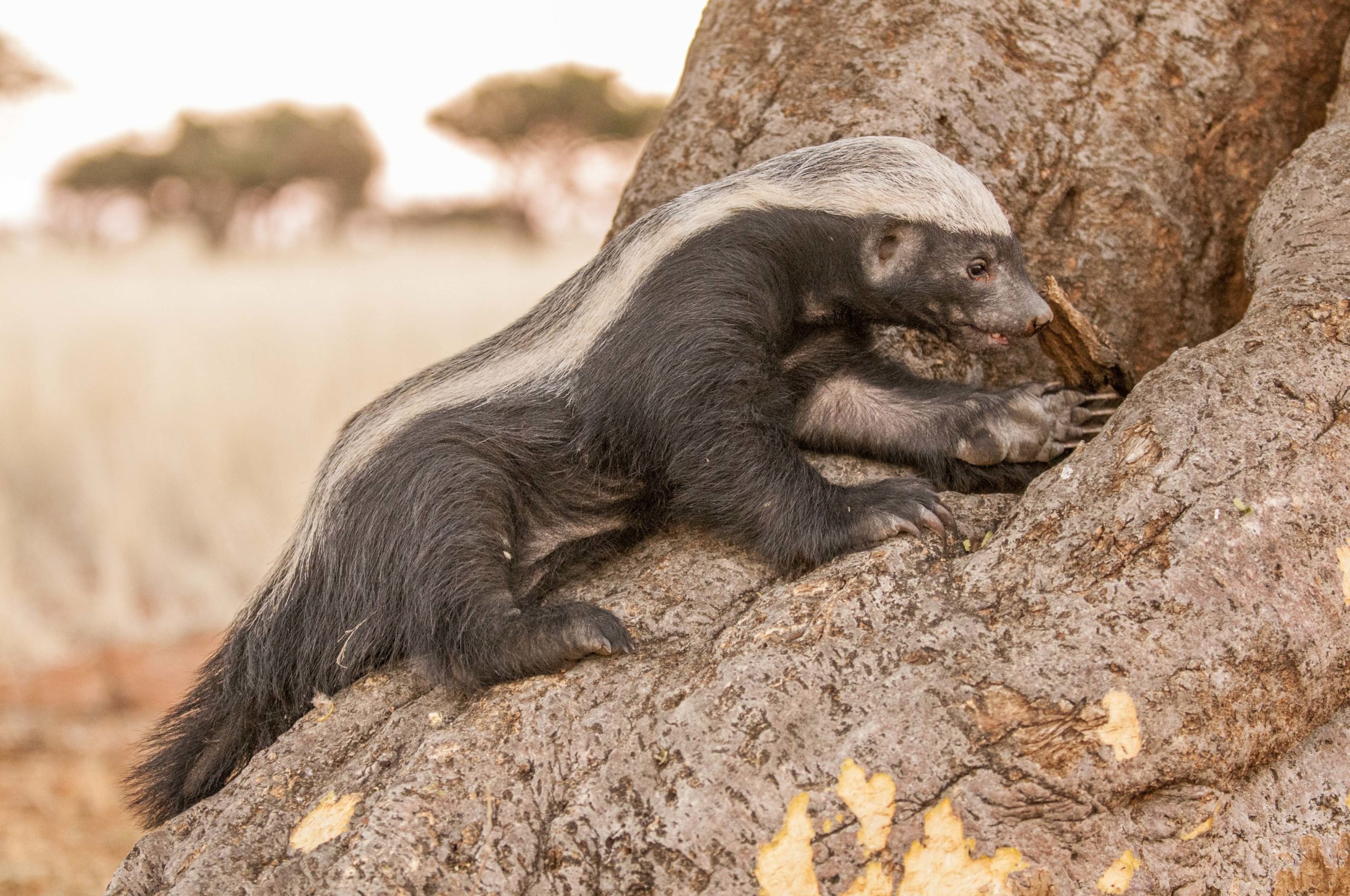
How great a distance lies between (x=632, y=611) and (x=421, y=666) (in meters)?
0.58

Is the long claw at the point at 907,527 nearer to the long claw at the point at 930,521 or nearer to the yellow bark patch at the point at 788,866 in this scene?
the long claw at the point at 930,521

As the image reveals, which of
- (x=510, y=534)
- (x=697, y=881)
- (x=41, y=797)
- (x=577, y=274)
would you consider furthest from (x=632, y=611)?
(x=41, y=797)

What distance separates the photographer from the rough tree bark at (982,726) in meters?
2.43

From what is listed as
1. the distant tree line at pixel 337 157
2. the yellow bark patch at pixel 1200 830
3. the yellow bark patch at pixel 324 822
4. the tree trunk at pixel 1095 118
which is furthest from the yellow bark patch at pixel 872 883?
the distant tree line at pixel 337 157

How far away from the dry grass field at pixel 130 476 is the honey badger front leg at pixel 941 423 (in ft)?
14.4

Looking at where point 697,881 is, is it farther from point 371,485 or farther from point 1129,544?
point 371,485

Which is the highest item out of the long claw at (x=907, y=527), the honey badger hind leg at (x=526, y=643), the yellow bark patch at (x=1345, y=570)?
the long claw at (x=907, y=527)

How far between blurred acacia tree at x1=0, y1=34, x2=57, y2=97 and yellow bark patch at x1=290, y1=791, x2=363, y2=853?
62.6ft

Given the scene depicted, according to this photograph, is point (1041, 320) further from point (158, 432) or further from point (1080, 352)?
point (158, 432)

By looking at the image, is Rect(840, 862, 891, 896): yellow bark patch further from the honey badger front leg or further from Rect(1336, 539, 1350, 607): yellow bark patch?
the honey badger front leg

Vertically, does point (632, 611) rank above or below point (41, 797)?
above

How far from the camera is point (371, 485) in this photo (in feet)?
11.5

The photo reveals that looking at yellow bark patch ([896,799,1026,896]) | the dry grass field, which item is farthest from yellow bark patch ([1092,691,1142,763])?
the dry grass field

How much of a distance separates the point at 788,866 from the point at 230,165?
31.2 m
